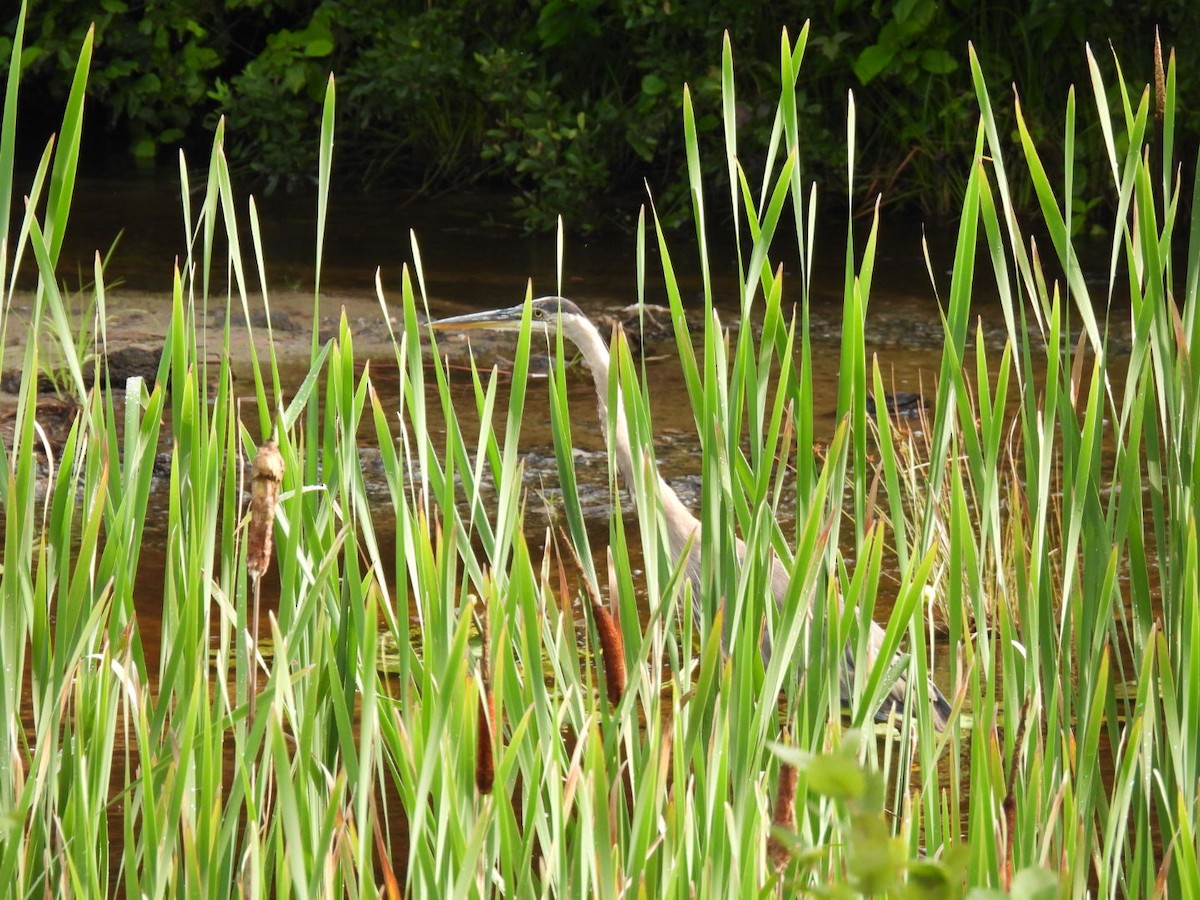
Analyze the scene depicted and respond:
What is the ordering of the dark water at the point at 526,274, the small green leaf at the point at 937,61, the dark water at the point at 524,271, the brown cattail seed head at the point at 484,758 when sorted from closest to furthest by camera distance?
the brown cattail seed head at the point at 484,758 < the dark water at the point at 526,274 < the dark water at the point at 524,271 < the small green leaf at the point at 937,61

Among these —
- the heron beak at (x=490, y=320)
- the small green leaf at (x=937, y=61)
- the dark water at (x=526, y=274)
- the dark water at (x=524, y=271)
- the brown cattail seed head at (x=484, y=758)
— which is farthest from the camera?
the small green leaf at (x=937, y=61)

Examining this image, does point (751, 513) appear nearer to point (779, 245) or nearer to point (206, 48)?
point (779, 245)

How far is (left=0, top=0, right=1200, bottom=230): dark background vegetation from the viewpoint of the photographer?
6297mm

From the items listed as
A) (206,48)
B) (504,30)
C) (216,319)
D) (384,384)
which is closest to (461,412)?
(384,384)

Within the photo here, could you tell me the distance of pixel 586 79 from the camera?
24.1 ft

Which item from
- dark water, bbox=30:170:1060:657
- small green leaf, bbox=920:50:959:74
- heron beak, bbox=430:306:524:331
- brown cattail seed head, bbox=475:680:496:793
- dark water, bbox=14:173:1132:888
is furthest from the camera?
small green leaf, bbox=920:50:959:74

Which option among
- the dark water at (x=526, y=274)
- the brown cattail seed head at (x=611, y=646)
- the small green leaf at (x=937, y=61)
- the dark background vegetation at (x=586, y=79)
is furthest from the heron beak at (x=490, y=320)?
the small green leaf at (x=937, y=61)

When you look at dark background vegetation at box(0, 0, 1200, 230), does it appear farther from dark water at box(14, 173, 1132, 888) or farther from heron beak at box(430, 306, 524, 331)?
heron beak at box(430, 306, 524, 331)

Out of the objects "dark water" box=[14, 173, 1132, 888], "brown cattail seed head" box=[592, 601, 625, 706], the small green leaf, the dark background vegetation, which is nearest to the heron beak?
"dark water" box=[14, 173, 1132, 888]

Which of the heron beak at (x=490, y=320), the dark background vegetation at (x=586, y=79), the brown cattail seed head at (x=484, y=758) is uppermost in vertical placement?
the dark background vegetation at (x=586, y=79)

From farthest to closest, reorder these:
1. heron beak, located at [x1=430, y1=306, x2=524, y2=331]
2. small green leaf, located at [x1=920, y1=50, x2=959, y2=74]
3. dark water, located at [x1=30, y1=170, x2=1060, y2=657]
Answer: small green leaf, located at [x1=920, y1=50, x2=959, y2=74]
dark water, located at [x1=30, y1=170, x2=1060, y2=657]
heron beak, located at [x1=430, y1=306, x2=524, y2=331]

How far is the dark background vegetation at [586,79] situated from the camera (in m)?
6.30

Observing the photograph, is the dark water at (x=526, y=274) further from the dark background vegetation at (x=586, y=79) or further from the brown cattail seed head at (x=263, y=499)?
the brown cattail seed head at (x=263, y=499)

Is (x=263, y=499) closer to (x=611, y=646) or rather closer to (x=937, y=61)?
(x=611, y=646)
